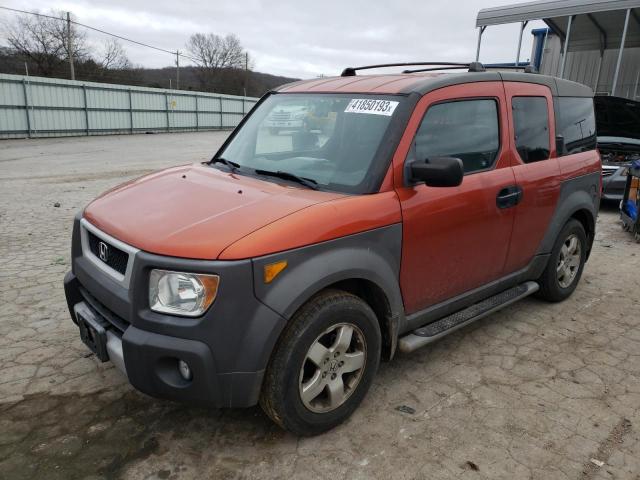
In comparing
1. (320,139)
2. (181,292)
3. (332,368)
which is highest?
(320,139)

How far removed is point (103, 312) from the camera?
8.81 ft

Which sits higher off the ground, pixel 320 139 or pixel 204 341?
pixel 320 139

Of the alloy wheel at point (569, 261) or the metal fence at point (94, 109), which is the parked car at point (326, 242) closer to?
the alloy wheel at point (569, 261)

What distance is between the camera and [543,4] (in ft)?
48.4

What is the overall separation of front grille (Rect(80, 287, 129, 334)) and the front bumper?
0.39 feet

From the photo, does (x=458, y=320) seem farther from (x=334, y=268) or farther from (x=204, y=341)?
(x=204, y=341)

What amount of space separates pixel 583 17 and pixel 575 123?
13.5 meters

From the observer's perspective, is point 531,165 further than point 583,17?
No

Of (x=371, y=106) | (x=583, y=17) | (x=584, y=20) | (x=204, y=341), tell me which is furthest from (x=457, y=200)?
(x=584, y=20)

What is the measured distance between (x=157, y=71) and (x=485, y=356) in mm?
51831

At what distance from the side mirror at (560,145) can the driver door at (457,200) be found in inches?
31.2

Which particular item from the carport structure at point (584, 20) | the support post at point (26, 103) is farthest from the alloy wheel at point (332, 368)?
the support post at point (26, 103)

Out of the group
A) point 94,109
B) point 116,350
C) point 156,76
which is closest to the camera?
point 116,350

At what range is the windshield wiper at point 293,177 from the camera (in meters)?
2.90
